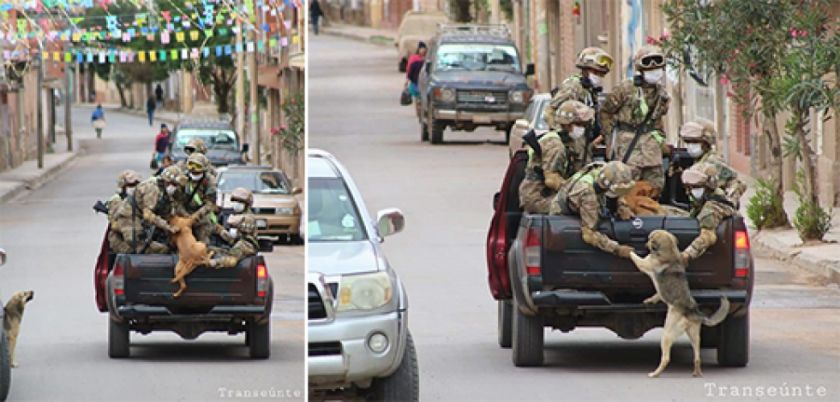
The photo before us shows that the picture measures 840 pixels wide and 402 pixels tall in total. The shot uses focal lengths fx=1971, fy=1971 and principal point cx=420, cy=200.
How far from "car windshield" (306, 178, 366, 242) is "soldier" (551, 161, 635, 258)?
151 centimetres

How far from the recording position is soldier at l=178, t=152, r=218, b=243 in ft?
31.8

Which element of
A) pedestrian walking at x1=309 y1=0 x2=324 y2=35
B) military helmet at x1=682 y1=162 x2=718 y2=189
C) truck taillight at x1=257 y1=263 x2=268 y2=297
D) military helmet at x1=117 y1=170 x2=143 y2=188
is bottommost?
truck taillight at x1=257 y1=263 x2=268 y2=297

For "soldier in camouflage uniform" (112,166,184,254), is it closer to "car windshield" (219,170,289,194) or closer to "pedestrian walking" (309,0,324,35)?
"car windshield" (219,170,289,194)

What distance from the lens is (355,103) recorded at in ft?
164

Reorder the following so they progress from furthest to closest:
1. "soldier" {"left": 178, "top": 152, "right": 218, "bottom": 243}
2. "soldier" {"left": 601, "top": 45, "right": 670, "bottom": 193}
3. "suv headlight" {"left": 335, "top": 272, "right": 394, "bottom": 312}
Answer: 1. "soldier" {"left": 601, "top": 45, "right": 670, "bottom": 193}
2. "soldier" {"left": 178, "top": 152, "right": 218, "bottom": 243}
3. "suv headlight" {"left": 335, "top": 272, "right": 394, "bottom": 312}

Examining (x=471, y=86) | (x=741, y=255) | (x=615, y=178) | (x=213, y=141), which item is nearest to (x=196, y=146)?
(x=213, y=141)

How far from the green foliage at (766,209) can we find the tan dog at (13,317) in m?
13.2

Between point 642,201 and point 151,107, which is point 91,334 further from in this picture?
point 642,201

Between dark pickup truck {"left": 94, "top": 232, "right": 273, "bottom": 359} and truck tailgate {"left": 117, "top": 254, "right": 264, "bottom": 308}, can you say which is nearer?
dark pickup truck {"left": 94, "top": 232, "right": 273, "bottom": 359}

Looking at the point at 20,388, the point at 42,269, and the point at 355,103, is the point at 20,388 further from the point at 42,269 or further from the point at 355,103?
the point at 355,103

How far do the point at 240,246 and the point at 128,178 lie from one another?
1.25 meters

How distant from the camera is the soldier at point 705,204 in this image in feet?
36.3

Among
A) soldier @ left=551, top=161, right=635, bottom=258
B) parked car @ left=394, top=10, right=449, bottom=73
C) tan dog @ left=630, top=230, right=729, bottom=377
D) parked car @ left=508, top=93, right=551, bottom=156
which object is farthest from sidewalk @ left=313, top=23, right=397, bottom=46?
tan dog @ left=630, top=230, right=729, bottom=377

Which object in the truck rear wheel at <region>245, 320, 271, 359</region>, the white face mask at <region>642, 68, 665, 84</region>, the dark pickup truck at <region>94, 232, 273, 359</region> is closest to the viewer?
the truck rear wheel at <region>245, 320, 271, 359</region>
